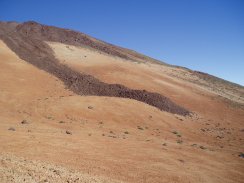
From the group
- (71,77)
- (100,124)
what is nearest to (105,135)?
(100,124)

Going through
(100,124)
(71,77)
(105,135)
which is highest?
(71,77)

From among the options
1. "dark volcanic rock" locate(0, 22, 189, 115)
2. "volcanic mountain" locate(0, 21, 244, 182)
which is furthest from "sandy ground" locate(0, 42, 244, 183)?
"dark volcanic rock" locate(0, 22, 189, 115)

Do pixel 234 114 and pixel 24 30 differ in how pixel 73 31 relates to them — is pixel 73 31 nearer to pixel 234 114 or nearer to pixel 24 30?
pixel 24 30

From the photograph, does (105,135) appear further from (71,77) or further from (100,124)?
(71,77)

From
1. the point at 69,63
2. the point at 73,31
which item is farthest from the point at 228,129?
the point at 73,31

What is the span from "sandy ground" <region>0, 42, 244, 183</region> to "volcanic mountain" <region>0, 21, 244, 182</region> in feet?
0.18

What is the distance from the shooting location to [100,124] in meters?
23.3

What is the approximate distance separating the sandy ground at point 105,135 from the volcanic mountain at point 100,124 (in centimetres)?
6

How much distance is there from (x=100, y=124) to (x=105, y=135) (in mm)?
3609

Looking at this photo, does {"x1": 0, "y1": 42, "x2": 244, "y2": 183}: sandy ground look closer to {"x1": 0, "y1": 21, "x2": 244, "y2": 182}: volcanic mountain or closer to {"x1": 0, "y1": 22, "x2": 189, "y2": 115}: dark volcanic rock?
{"x1": 0, "y1": 21, "x2": 244, "y2": 182}: volcanic mountain

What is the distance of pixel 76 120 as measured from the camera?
23109mm

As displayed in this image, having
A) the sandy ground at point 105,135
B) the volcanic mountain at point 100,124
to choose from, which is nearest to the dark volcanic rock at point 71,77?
the volcanic mountain at point 100,124

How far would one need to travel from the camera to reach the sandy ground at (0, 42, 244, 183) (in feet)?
40.3

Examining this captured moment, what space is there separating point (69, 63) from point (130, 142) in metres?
28.2
